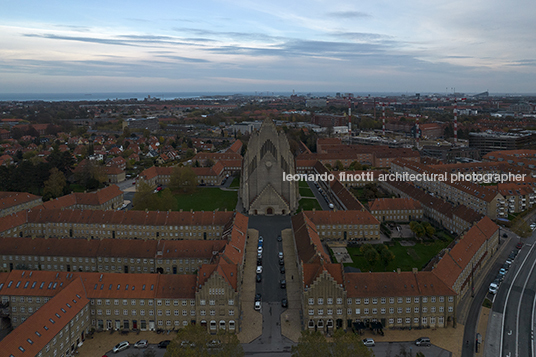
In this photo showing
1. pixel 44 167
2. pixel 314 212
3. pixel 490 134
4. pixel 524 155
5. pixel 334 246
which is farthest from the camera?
pixel 490 134

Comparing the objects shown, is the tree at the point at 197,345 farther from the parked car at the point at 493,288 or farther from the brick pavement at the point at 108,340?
the parked car at the point at 493,288

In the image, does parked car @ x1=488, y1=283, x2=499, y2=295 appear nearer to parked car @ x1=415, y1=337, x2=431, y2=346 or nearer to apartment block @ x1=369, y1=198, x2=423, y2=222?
parked car @ x1=415, y1=337, x2=431, y2=346

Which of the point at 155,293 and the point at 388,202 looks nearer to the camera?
the point at 155,293

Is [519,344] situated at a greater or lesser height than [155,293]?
lesser

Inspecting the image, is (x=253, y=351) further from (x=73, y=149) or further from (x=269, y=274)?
(x=73, y=149)

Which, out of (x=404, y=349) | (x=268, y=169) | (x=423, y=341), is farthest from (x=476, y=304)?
(x=268, y=169)

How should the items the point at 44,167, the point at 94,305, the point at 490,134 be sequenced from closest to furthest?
the point at 94,305 < the point at 44,167 < the point at 490,134

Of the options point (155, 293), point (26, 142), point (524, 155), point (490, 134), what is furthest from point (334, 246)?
point (26, 142)

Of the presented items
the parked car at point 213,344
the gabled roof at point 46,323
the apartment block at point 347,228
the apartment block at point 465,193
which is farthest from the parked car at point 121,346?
the apartment block at point 465,193
